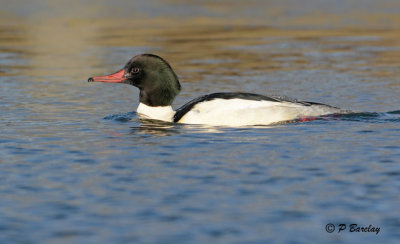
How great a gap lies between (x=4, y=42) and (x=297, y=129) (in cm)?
1430

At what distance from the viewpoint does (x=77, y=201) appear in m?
7.34

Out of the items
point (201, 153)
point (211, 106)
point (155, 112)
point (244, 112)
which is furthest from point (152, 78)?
point (201, 153)

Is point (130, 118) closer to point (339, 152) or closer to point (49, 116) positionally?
point (49, 116)

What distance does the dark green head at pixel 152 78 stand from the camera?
12344 millimetres

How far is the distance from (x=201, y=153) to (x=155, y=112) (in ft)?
10.1

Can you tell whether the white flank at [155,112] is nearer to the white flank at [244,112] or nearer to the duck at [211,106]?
the duck at [211,106]

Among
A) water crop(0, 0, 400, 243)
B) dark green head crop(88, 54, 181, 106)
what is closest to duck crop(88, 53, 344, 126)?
dark green head crop(88, 54, 181, 106)

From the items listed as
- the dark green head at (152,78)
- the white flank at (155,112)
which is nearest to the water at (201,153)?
the white flank at (155,112)

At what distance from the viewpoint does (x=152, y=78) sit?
12.4 m

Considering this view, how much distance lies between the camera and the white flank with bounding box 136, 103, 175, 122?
40.0 feet

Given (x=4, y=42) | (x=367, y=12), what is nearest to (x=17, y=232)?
(x=4, y=42)

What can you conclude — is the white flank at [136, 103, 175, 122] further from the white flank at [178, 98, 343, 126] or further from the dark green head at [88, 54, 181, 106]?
the white flank at [178, 98, 343, 126]

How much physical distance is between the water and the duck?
0.26 m

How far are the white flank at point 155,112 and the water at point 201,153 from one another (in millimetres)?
162
